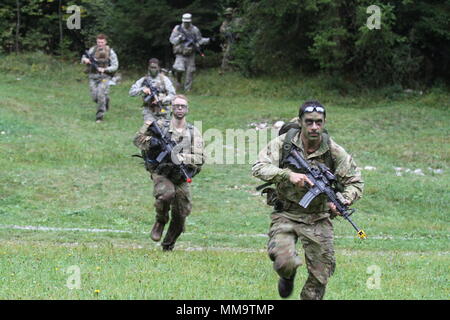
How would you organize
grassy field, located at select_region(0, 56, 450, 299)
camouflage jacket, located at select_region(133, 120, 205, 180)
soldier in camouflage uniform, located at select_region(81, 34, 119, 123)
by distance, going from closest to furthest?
1. grassy field, located at select_region(0, 56, 450, 299)
2. camouflage jacket, located at select_region(133, 120, 205, 180)
3. soldier in camouflage uniform, located at select_region(81, 34, 119, 123)

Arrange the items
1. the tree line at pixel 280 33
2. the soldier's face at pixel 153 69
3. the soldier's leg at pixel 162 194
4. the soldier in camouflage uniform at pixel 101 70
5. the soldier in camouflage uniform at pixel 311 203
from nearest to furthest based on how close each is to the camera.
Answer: the soldier in camouflage uniform at pixel 311 203 → the soldier's leg at pixel 162 194 → the soldier's face at pixel 153 69 → the soldier in camouflage uniform at pixel 101 70 → the tree line at pixel 280 33

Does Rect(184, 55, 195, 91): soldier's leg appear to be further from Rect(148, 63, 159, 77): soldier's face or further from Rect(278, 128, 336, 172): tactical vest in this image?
Rect(278, 128, 336, 172): tactical vest

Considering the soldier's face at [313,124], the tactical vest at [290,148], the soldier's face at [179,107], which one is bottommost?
the soldier's face at [179,107]

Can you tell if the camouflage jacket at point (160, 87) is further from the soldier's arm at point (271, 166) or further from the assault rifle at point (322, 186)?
the assault rifle at point (322, 186)

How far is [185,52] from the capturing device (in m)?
26.2

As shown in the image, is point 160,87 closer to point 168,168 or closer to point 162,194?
point 168,168

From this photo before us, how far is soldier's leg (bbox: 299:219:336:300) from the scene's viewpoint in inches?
286

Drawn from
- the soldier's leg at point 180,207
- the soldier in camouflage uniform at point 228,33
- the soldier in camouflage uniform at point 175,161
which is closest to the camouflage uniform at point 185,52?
the soldier in camouflage uniform at point 228,33

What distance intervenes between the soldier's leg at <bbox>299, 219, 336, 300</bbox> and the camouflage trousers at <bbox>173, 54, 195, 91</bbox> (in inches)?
768

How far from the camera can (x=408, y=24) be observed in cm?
2531

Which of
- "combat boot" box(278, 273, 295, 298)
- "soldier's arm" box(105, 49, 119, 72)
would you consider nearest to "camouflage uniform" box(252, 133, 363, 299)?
"combat boot" box(278, 273, 295, 298)

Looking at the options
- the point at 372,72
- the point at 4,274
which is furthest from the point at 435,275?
the point at 372,72

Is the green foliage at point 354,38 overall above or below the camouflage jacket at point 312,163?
below

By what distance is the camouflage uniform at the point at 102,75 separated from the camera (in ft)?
70.8
